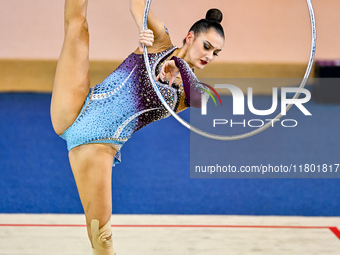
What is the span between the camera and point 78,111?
1.30 meters

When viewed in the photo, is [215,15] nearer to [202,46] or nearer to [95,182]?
[202,46]

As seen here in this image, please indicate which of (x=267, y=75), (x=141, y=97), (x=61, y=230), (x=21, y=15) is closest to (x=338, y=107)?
(x=267, y=75)

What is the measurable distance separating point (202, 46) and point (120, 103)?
1.06ft

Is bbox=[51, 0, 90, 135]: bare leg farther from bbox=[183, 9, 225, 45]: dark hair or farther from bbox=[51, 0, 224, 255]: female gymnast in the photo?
bbox=[183, 9, 225, 45]: dark hair

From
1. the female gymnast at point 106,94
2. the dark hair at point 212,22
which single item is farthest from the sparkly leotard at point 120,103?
the dark hair at point 212,22

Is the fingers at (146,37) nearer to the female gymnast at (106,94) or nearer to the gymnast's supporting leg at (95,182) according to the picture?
the female gymnast at (106,94)

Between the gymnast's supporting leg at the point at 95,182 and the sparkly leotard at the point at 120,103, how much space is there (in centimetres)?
3

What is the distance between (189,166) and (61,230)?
82cm

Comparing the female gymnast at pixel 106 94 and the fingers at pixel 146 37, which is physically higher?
the fingers at pixel 146 37

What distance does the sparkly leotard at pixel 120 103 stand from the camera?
129 cm

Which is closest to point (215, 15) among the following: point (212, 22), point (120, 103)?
point (212, 22)

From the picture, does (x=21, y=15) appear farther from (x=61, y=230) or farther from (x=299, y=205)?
(x=299, y=205)

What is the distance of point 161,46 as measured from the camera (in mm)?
1314

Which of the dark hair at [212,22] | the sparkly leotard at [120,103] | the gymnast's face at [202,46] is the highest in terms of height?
the dark hair at [212,22]
